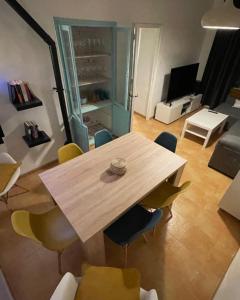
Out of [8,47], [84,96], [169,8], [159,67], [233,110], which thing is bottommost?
[233,110]

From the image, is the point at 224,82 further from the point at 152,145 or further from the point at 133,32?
the point at 152,145

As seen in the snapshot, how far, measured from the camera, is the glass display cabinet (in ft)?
8.07

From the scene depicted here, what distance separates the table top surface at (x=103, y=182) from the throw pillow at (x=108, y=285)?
286 millimetres

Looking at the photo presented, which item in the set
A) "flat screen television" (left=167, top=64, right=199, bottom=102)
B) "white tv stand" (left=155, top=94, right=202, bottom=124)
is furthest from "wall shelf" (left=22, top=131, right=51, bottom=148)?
"flat screen television" (left=167, top=64, right=199, bottom=102)

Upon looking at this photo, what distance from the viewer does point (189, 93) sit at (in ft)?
15.8

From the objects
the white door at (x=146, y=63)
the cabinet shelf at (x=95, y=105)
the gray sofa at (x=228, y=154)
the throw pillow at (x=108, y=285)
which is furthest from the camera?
the white door at (x=146, y=63)

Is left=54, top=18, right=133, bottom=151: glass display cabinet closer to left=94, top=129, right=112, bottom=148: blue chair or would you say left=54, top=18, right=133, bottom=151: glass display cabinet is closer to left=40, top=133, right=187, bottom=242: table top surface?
left=94, top=129, right=112, bottom=148: blue chair

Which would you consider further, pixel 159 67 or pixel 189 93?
pixel 189 93

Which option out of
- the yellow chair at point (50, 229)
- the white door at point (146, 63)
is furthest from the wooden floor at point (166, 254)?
the white door at point (146, 63)

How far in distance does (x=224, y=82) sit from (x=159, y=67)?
1.89m

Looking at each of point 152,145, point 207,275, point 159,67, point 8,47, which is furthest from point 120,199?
point 159,67

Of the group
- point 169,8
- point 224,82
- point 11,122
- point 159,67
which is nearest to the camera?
point 11,122

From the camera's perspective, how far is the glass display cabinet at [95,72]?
2.46m

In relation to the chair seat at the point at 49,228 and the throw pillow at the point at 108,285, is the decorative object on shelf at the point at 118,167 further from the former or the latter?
the throw pillow at the point at 108,285
